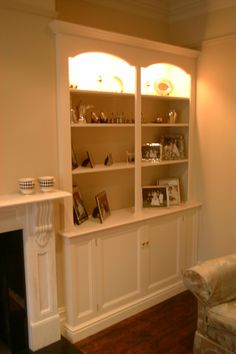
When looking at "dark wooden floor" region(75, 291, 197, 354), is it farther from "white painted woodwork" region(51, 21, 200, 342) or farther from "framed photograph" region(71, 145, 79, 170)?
"framed photograph" region(71, 145, 79, 170)

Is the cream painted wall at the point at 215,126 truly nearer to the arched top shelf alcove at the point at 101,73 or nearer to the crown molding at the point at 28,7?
the arched top shelf alcove at the point at 101,73

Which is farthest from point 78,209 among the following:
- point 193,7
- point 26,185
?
point 193,7

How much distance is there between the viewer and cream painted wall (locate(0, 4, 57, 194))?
238 centimetres

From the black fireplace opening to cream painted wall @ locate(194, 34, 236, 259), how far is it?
1947mm

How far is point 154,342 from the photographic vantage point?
2.78 meters

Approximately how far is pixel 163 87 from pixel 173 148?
0.62 m

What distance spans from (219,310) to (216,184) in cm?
145

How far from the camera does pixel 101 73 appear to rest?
3156mm

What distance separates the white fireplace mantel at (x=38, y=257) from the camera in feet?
7.90

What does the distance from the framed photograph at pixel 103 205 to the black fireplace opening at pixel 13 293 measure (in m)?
Answer: 0.72

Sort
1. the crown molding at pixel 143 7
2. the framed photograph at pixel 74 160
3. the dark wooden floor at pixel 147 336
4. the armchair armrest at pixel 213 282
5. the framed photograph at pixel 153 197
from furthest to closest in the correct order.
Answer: the framed photograph at pixel 153 197 → the crown molding at pixel 143 7 → the framed photograph at pixel 74 160 → the dark wooden floor at pixel 147 336 → the armchair armrest at pixel 213 282

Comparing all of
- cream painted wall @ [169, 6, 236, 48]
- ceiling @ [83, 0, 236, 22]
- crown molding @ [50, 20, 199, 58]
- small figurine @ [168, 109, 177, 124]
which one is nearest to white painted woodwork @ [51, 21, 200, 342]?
crown molding @ [50, 20, 199, 58]

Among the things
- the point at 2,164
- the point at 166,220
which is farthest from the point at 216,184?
the point at 2,164

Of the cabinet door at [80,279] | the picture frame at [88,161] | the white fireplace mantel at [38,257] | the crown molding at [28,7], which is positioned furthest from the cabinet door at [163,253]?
the crown molding at [28,7]
